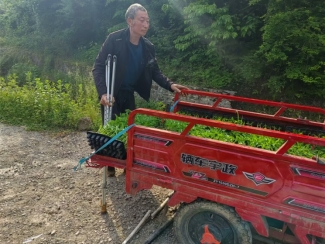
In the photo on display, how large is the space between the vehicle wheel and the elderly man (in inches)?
63.9

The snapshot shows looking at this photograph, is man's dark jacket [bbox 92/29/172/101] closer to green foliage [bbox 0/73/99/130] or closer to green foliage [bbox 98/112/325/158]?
green foliage [bbox 98/112/325/158]

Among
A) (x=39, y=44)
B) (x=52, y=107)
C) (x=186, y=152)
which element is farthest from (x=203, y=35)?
(x=39, y=44)

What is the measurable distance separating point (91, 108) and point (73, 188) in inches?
121

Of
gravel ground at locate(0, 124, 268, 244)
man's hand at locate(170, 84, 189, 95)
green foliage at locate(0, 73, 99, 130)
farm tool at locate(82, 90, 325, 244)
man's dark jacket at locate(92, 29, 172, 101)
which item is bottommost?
gravel ground at locate(0, 124, 268, 244)

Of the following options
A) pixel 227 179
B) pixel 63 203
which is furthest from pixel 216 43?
pixel 227 179

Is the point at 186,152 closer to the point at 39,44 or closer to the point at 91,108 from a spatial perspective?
the point at 91,108

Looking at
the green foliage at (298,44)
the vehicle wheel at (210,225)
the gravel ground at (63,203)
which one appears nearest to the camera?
the vehicle wheel at (210,225)

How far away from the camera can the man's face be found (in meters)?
3.71

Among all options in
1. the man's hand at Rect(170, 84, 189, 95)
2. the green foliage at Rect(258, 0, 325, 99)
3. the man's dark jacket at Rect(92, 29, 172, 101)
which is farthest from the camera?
the green foliage at Rect(258, 0, 325, 99)

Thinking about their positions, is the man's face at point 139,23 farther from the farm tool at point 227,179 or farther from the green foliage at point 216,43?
the green foliage at point 216,43

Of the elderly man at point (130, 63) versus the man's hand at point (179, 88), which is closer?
the elderly man at point (130, 63)

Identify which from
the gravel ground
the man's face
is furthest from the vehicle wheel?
the man's face

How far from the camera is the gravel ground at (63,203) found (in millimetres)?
3400

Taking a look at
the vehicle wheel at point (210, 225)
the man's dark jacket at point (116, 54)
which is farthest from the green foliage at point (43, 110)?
the vehicle wheel at point (210, 225)
